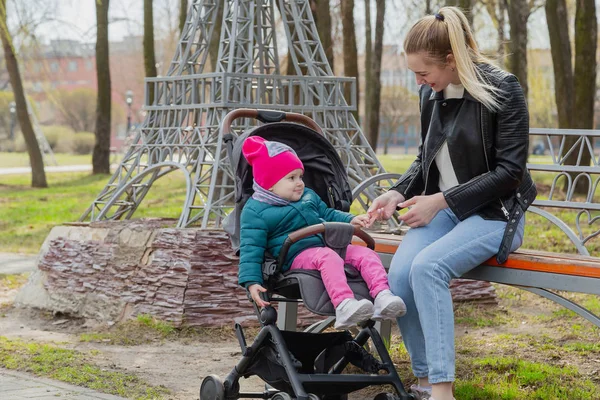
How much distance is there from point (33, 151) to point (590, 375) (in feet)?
59.6

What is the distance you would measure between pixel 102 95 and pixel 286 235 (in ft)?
59.7

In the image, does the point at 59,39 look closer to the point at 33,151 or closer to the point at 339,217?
the point at 33,151

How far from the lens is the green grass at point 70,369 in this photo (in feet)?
17.2

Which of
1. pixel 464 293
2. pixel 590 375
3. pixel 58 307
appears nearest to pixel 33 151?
pixel 58 307

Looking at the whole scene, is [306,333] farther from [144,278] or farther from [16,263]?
[16,263]

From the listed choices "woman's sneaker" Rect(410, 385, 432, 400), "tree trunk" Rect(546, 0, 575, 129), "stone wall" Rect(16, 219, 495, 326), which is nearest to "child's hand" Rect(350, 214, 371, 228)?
"woman's sneaker" Rect(410, 385, 432, 400)

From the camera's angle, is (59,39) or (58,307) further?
(59,39)

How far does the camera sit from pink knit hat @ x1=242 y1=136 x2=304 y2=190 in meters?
4.47

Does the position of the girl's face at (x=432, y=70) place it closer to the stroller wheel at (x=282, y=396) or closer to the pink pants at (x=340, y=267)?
the pink pants at (x=340, y=267)

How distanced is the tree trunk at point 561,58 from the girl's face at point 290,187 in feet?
41.3

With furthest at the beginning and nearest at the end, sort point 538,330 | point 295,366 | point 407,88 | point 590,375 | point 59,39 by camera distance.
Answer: point 407,88, point 59,39, point 538,330, point 590,375, point 295,366

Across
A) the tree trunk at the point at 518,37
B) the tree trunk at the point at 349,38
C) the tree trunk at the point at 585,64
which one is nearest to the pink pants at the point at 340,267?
the tree trunk at the point at 585,64

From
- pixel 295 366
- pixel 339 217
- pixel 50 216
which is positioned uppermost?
pixel 339 217

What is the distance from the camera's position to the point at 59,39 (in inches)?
951
